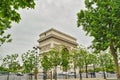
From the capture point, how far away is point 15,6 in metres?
4.19

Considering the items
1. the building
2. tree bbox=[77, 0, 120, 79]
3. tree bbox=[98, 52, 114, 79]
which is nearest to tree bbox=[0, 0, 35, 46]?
tree bbox=[77, 0, 120, 79]

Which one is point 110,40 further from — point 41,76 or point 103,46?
point 41,76

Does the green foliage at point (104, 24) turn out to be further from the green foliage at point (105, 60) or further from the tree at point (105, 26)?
the green foliage at point (105, 60)

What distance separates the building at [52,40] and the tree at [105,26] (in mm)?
42119

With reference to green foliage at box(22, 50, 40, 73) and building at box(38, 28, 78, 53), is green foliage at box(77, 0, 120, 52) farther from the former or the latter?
building at box(38, 28, 78, 53)

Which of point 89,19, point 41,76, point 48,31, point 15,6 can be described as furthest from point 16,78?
point 48,31

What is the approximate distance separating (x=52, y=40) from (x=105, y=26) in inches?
1754

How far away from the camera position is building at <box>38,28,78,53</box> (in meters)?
64.0

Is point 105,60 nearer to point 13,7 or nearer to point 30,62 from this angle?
point 30,62

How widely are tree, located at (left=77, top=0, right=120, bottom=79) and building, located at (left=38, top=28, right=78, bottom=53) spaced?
42119mm

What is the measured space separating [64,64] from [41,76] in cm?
556

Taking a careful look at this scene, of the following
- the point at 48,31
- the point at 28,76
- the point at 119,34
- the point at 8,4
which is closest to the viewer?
the point at 8,4

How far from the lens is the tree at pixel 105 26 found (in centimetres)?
1875

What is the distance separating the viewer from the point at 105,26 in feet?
64.5
